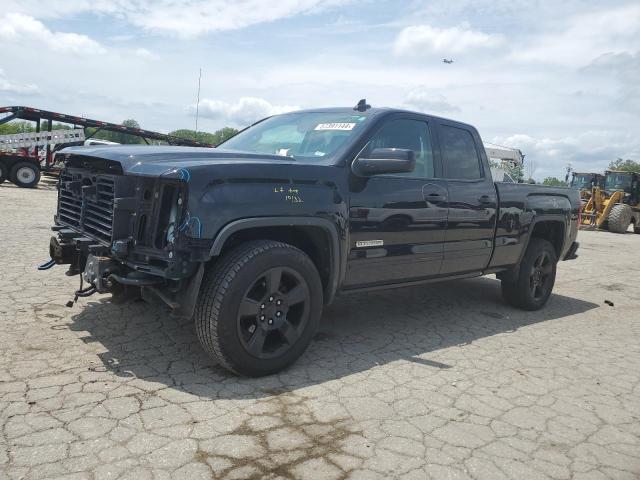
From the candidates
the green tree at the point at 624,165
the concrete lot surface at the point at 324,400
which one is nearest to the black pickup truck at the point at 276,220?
the concrete lot surface at the point at 324,400

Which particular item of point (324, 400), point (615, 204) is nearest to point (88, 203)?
point (324, 400)

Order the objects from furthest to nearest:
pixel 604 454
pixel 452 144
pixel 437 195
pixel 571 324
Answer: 1. pixel 571 324
2. pixel 452 144
3. pixel 437 195
4. pixel 604 454

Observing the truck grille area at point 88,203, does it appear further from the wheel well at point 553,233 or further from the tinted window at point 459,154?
the wheel well at point 553,233

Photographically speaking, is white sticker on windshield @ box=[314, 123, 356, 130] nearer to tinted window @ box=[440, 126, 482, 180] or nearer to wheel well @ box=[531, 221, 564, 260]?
tinted window @ box=[440, 126, 482, 180]

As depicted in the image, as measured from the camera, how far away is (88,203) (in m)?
3.65

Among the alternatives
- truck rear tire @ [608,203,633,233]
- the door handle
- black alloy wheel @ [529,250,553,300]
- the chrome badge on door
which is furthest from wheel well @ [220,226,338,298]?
truck rear tire @ [608,203,633,233]

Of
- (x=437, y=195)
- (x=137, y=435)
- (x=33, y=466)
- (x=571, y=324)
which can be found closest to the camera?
(x=33, y=466)

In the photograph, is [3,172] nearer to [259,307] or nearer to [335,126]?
[335,126]

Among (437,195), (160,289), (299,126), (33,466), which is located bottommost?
(33,466)

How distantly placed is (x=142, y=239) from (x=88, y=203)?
29.1 inches

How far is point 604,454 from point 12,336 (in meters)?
3.82

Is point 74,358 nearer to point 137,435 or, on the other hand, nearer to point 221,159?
point 137,435

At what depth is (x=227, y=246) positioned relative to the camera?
11.1ft

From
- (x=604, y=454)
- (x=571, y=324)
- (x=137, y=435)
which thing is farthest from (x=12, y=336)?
(x=571, y=324)
